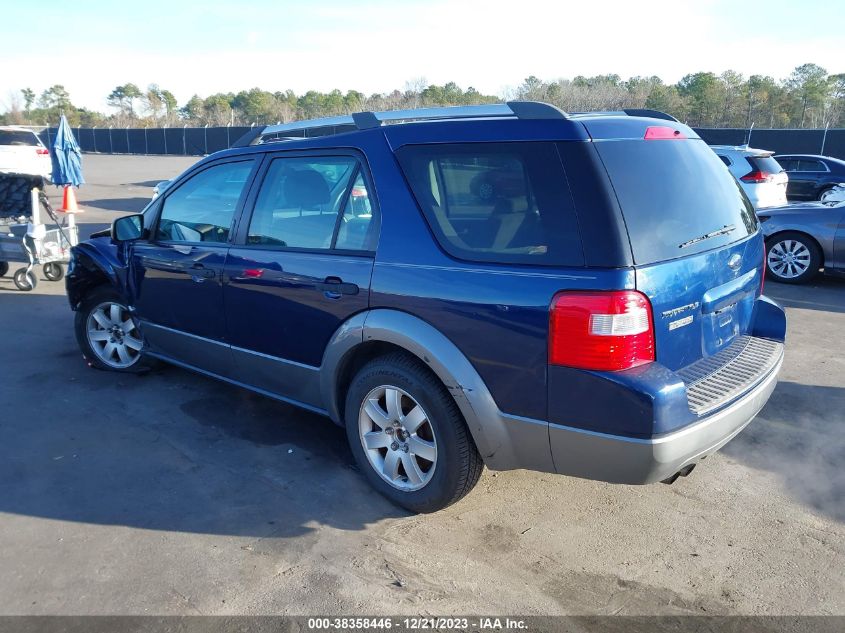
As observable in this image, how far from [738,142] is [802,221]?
21470mm

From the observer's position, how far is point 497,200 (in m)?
3.05

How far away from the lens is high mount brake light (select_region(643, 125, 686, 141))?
10.3ft

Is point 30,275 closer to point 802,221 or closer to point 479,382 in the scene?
point 479,382

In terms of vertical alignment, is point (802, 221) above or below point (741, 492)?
above

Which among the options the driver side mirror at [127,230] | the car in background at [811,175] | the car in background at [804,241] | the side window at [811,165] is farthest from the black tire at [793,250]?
the side window at [811,165]

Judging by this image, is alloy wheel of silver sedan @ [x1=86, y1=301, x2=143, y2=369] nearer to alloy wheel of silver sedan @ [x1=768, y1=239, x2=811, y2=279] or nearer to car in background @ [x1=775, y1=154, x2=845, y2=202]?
alloy wheel of silver sedan @ [x1=768, y1=239, x2=811, y2=279]

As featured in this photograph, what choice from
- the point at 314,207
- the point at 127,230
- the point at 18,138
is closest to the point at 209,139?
the point at 18,138

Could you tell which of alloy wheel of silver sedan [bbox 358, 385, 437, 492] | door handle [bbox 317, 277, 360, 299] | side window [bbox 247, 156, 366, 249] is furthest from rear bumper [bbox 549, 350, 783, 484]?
side window [bbox 247, 156, 366, 249]

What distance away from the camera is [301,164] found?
3943 millimetres

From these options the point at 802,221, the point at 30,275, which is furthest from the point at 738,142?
the point at 30,275

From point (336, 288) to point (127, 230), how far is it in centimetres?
217

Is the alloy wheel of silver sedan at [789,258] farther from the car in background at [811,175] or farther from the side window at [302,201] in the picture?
the car in background at [811,175]

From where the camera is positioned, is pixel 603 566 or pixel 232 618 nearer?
pixel 232 618

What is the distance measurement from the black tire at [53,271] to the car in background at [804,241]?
9527 millimetres
